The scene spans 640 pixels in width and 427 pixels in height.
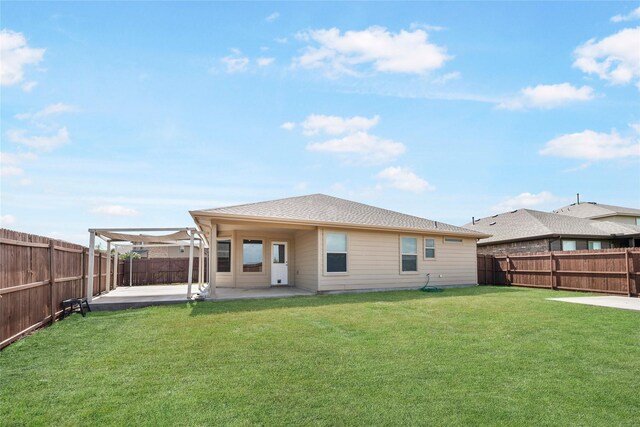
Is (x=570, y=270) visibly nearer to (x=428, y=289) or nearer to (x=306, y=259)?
(x=428, y=289)

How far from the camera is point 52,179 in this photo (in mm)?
12086

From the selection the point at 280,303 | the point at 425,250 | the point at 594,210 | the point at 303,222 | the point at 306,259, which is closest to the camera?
the point at 280,303

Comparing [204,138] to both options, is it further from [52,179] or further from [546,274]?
[546,274]

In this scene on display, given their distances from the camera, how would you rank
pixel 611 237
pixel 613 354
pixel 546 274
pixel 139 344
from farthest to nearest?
pixel 611 237, pixel 546 274, pixel 139 344, pixel 613 354

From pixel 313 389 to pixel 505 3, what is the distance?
10714mm

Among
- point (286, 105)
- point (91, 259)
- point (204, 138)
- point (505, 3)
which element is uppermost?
point (505, 3)

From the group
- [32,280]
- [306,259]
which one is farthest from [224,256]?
[32,280]

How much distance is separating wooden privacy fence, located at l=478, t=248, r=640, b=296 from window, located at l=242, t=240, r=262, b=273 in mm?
10718

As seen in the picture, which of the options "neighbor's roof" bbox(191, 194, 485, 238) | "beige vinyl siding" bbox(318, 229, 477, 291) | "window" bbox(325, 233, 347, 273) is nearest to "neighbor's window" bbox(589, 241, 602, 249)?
"neighbor's roof" bbox(191, 194, 485, 238)

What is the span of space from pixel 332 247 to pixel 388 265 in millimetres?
2464

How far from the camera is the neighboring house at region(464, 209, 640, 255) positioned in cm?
1930

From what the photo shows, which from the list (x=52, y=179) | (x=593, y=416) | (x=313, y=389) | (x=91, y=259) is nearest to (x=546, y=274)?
(x=593, y=416)

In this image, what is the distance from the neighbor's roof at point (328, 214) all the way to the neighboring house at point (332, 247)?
0.11ft

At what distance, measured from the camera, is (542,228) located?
776 inches
